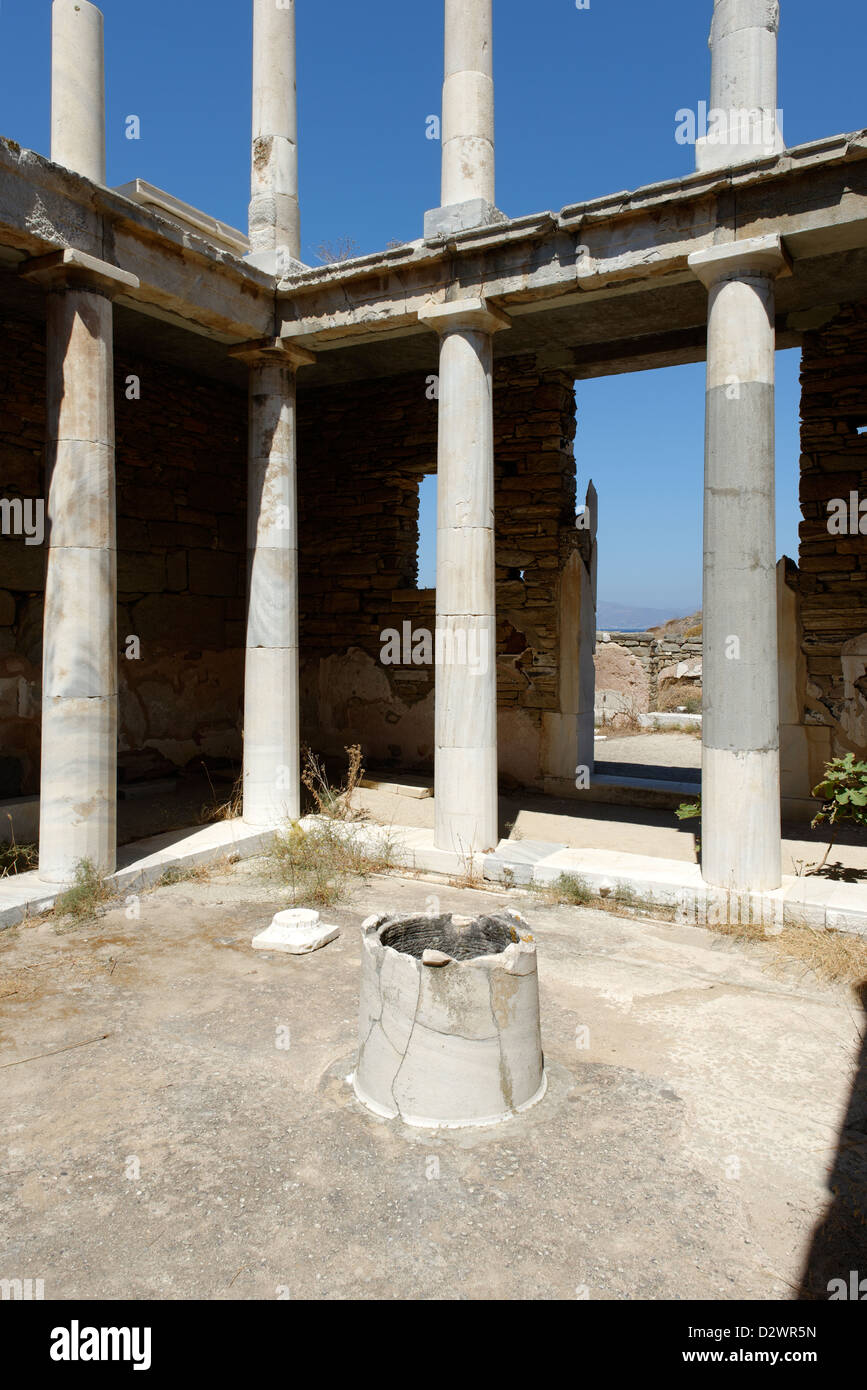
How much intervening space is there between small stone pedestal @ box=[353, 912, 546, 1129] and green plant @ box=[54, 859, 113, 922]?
2907 mm

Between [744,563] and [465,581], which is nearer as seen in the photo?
[744,563]

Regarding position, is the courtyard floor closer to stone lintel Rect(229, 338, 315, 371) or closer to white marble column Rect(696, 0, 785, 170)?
white marble column Rect(696, 0, 785, 170)

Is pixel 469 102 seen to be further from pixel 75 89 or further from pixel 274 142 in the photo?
pixel 75 89

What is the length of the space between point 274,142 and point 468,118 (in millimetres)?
1797

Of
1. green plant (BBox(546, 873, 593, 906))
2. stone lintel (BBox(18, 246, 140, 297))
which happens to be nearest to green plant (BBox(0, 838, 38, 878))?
green plant (BBox(546, 873, 593, 906))

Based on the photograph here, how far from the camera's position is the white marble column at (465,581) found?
663cm

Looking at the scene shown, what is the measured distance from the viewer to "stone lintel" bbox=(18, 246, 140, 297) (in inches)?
222

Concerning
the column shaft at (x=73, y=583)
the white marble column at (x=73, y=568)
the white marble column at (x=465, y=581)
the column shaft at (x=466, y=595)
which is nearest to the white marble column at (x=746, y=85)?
the white marble column at (x=465, y=581)

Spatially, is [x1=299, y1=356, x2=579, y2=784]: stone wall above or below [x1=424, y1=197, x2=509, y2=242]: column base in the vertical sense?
below

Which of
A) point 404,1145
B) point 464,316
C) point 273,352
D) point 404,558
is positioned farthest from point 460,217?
point 404,1145

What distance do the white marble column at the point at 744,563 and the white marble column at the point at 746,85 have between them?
1.91 ft

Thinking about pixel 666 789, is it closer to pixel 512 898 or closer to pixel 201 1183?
pixel 512 898

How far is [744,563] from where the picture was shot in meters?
5.61

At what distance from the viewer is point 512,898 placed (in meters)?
6.23
